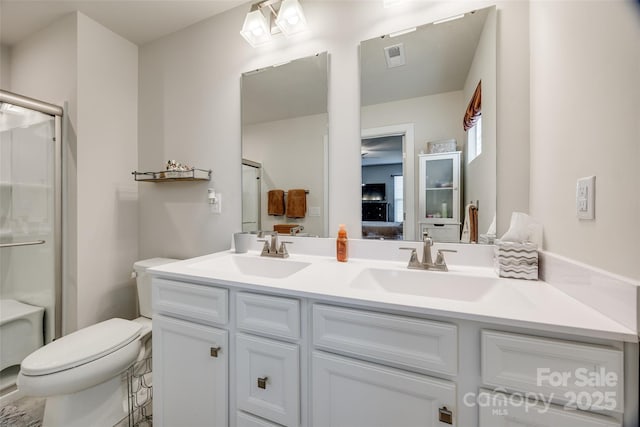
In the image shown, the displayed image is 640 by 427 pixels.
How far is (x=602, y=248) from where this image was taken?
0.66 metres

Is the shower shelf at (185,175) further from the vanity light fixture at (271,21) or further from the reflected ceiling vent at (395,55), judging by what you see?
the reflected ceiling vent at (395,55)

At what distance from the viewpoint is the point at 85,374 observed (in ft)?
3.74

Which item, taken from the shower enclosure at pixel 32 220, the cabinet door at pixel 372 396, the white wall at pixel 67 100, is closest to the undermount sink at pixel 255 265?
the cabinet door at pixel 372 396

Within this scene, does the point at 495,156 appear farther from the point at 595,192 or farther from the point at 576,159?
the point at 595,192

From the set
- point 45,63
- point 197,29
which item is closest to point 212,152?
point 197,29

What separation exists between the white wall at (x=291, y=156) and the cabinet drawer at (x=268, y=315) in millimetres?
599

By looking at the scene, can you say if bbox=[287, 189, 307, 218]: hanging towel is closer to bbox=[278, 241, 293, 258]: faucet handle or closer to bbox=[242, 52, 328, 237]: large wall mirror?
bbox=[242, 52, 328, 237]: large wall mirror

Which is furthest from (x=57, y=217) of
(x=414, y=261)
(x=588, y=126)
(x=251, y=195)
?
(x=588, y=126)

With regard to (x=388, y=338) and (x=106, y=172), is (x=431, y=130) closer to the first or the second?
(x=388, y=338)

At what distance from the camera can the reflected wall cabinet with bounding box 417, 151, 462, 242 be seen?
1.21 m

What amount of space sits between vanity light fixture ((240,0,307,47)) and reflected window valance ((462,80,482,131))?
3.20ft


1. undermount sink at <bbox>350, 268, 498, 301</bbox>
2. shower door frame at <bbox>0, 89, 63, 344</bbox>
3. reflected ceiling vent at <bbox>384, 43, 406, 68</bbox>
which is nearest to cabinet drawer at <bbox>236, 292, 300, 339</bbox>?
undermount sink at <bbox>350, 268, 498, 301</bbox>

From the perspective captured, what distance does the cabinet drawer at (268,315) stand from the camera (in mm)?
876

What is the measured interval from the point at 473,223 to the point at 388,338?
0.73 meters
